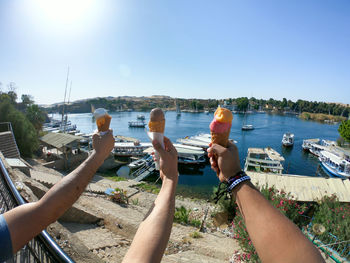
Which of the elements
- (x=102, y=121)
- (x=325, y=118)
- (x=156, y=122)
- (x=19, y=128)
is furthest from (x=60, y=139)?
(x=325, y=118)

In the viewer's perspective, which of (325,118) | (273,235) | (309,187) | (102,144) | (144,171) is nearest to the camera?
(273,235)

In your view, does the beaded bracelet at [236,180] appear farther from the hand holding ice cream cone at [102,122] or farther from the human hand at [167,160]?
the hand holding ice cream cone at [102,122]

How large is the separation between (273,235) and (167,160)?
3.62 ft

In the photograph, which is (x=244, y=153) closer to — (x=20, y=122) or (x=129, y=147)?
(x=129, y=147)

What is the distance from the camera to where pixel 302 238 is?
924 millimetres

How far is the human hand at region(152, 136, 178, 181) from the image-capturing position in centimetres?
174

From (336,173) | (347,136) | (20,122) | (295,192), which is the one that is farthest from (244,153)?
(20,122)

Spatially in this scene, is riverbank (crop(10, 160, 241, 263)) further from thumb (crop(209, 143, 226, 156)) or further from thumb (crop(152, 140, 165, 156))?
thumb (crop(209, 143, 226, 156))

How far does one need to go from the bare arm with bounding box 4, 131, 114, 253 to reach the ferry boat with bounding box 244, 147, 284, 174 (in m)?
25.0

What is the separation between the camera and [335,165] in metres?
28.2

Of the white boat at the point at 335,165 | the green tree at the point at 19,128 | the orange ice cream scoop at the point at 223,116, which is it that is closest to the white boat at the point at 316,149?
the white boat at the point at 335,165

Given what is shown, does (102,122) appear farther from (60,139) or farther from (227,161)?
(60,139)

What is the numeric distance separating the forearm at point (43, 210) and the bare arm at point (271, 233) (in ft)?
4.30

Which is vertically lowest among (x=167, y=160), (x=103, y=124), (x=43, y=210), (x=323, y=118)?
(x=323, y=118)
